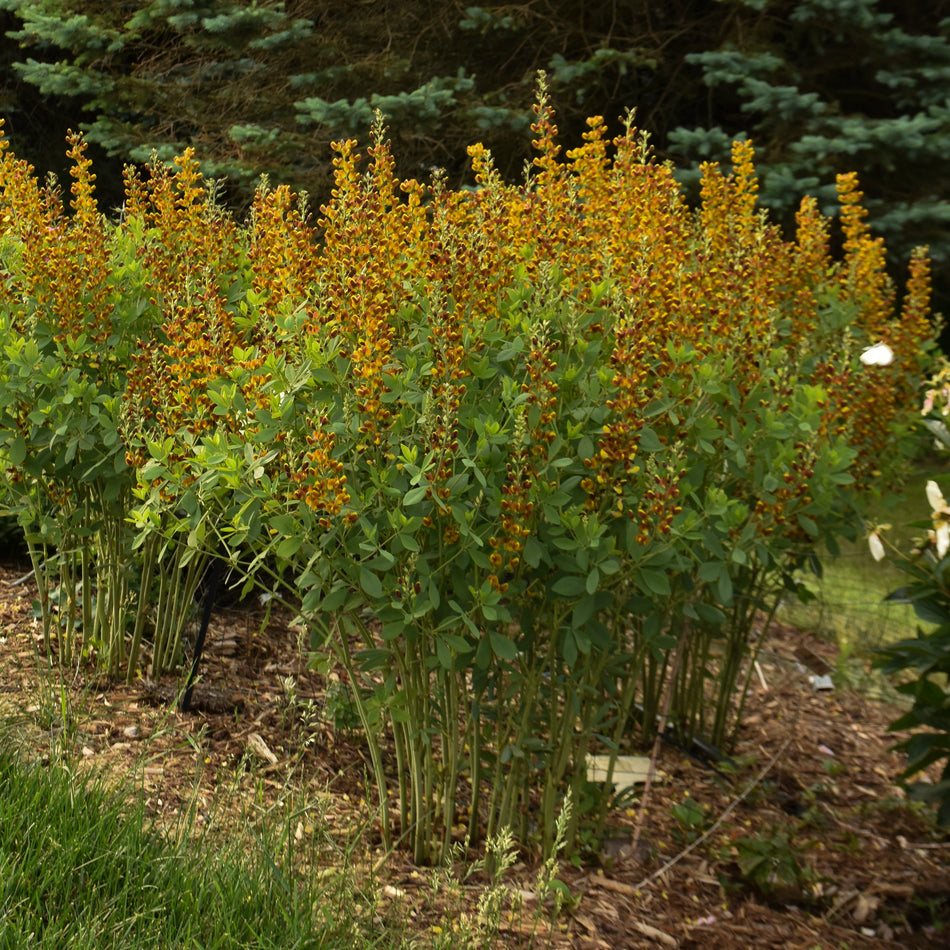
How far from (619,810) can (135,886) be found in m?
1.69

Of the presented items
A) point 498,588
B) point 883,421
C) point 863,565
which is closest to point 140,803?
point 498,588

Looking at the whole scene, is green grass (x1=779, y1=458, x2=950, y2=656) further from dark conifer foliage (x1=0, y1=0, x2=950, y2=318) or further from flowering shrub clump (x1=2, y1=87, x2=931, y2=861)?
flowering shrub clump (x1=2, y1=87, x2=931, y2=861)

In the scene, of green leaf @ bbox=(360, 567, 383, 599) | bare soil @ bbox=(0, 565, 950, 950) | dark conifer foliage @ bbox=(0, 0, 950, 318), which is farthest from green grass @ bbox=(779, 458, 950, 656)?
green leaf @ bbox=(360, 567, 383, 599)

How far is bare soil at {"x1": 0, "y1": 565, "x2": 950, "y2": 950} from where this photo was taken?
2740mm

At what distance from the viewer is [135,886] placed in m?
2.22

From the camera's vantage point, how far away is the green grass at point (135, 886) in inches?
82.2

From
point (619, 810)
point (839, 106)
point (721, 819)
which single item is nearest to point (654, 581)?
point (721, 819)

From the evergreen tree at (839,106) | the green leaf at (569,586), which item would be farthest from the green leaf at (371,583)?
the evergreen tree at (839,106)

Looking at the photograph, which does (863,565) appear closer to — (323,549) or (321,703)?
(321,703)

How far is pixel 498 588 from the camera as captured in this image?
2.47 meters

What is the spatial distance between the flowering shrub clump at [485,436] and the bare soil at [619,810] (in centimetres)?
22

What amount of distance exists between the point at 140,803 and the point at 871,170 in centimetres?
632

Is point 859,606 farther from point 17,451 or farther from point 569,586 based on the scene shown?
point 17,451

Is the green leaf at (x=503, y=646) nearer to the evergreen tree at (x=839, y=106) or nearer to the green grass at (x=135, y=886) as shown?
the green grass at (x=135, y=886)
